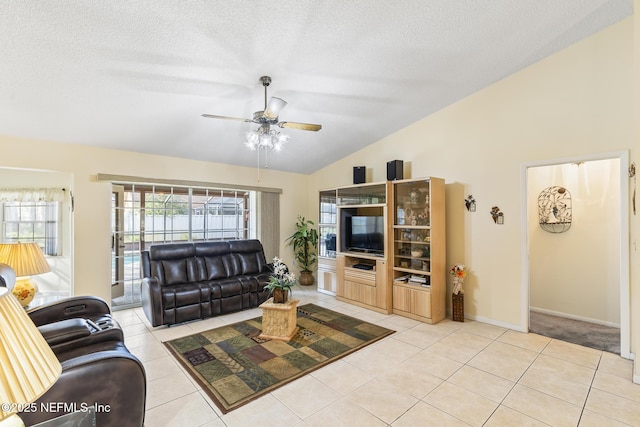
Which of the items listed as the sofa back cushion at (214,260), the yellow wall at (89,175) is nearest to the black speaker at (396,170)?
the sofa back cushion at (214,260)

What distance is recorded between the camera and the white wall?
155 inches

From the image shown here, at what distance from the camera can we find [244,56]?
2.81m

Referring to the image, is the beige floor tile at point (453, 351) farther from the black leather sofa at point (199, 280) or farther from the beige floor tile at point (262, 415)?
the black leather sofa at point (199, 280)

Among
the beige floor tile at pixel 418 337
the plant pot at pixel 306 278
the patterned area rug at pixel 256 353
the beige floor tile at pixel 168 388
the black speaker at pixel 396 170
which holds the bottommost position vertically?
the beige floor tile at pixel 418 337

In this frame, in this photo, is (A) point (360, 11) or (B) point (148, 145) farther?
(B) point (148, 145)

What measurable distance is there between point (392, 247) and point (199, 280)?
9.80ft

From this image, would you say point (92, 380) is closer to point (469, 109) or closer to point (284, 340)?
point (284, 340)

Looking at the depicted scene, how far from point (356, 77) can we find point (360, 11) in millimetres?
936

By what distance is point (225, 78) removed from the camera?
123 inches

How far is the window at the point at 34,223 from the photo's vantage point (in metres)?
5.38

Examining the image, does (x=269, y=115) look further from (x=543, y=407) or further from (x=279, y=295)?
(x=543, y=407)

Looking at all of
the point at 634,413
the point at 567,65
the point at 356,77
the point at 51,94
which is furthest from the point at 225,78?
the point at 634,413

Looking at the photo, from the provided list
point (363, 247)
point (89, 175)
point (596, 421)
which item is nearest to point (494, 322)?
point (596, 421)

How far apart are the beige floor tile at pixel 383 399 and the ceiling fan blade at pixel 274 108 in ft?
8.65
